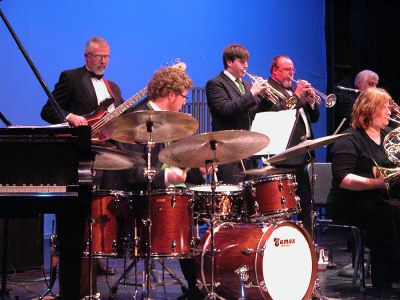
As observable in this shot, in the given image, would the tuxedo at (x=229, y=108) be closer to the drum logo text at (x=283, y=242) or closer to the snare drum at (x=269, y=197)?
the snare drum at (x=269, y=197)

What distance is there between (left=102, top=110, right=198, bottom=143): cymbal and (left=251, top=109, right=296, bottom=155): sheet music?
89 cm

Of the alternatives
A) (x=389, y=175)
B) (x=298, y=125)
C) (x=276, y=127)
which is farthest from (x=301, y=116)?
(x=389, y=175)

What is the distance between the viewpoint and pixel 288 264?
178 inches

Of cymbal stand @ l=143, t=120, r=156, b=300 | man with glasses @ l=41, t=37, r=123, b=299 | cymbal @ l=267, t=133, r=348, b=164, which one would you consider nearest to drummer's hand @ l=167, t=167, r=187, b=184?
cymbal stand @ l=143, t=120, r=156, b=300

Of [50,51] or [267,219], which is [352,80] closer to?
[50,51]

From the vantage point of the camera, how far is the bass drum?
170 inches

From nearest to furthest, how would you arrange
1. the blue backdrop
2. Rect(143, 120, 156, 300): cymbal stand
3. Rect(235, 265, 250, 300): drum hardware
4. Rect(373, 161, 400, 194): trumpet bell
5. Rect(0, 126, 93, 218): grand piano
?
Rect(0, 126, 93, 218): grand piano → Rect(143, 120, 156, 300): cymbal stand → Rect(235, 265, 250, 300): drum hardware → Rect(373, 161, 400, 194): trumpet bell → the blue backdrop

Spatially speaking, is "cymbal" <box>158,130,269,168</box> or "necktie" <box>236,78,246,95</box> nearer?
"cymbal" <box>158,130,269,168</box>

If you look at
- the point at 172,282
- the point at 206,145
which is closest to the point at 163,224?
the point at 206,145

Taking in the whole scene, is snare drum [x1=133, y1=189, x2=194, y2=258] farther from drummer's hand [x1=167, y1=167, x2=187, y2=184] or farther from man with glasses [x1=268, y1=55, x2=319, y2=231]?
man with glasses [x1=268, y1=55, x2=319, y2=231]

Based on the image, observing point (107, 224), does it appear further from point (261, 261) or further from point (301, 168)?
point (301, 168)

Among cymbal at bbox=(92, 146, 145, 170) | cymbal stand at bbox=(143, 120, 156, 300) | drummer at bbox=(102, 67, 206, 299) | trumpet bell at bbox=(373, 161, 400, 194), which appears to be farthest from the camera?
trumpet bell at bbox=(373, 161, 400, 194)

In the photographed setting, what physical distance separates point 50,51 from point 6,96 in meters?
0.80

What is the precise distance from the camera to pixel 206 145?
13.9 feet
